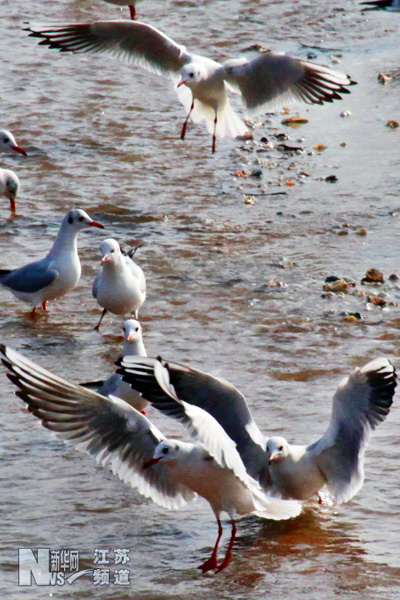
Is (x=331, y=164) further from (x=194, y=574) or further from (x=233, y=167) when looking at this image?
(x=194, y=574)

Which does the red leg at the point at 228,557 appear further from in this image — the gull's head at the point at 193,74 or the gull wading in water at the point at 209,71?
the gull's head at the point at 193,74

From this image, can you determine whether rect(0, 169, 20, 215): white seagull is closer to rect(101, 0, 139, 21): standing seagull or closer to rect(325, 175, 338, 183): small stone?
rect(325, 175, 338, 183): small stone

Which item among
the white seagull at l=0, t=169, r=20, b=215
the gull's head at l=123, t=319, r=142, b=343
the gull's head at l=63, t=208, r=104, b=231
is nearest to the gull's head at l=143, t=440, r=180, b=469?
the gull's head at l=123, t=319, r=142, b=343

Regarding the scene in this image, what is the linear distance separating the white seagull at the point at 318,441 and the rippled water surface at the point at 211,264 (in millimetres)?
191

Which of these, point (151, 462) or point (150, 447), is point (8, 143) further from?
point (151, 462)

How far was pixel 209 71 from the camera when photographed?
8.93 meters

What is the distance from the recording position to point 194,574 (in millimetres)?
4332

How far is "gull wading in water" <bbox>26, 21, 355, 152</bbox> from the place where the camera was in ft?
28.6

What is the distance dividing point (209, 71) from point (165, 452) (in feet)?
17.2

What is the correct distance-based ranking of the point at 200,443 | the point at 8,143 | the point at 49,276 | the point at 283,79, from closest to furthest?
1. the point at 200,443
2. the point at 49,276
3. the point at 283,79
4. the point at 8,143

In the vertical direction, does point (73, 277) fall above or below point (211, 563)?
above

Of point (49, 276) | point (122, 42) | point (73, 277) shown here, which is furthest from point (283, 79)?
point (49, 276)

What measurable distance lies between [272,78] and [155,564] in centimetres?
534

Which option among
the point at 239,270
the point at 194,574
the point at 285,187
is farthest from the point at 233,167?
the point at 194,574
